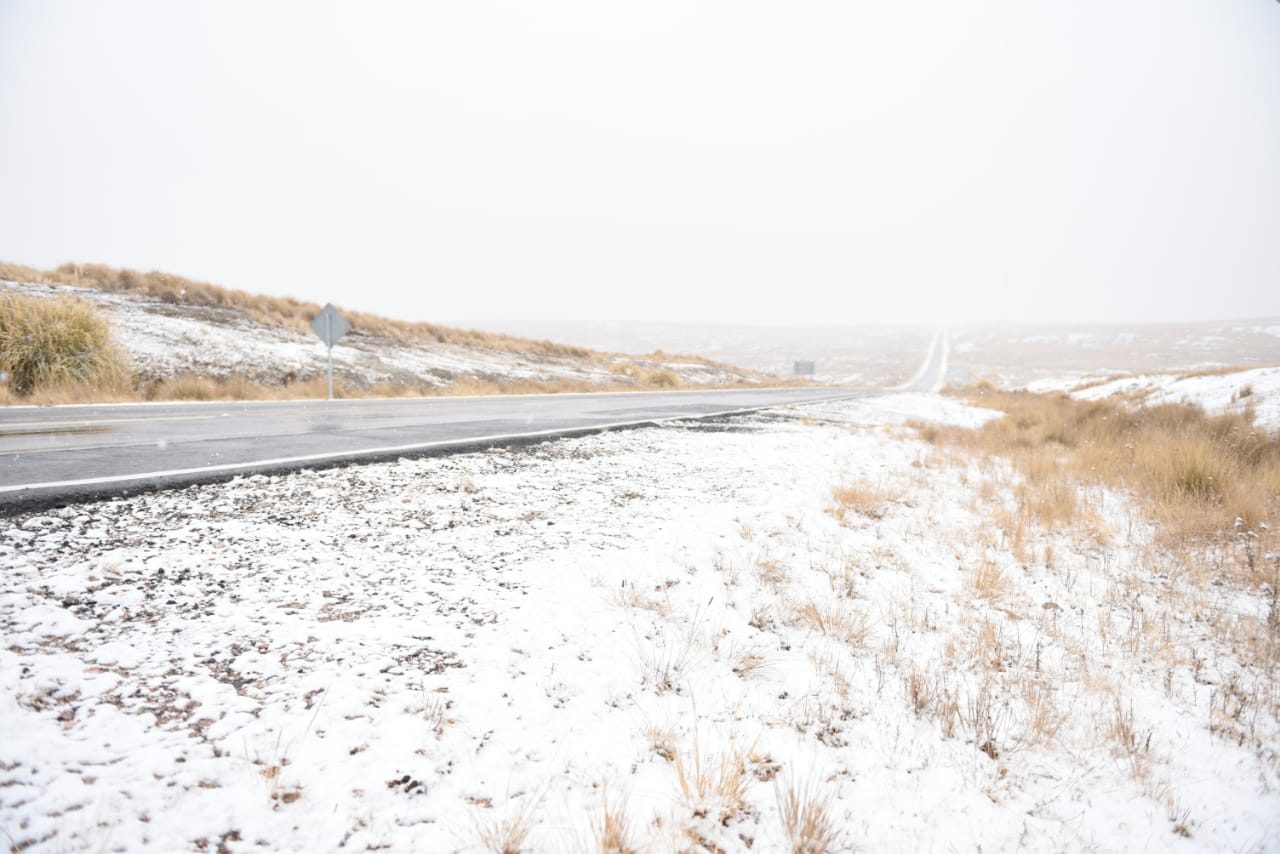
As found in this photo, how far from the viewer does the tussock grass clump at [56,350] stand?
34.2 feet

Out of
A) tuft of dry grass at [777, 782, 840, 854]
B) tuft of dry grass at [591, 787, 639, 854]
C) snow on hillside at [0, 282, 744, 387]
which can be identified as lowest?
tuft of dry grass at [777, 782, 840, 854]

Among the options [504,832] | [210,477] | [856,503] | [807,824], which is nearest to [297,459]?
[210,477]

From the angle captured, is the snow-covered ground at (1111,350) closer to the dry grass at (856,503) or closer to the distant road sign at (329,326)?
the distant road sign at (329,326)

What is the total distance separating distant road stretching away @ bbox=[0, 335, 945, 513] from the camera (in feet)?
14.3

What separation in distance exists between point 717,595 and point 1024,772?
162cm

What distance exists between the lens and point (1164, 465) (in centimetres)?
671

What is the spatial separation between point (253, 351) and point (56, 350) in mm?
4769

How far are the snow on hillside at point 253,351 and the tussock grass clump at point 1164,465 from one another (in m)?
15.7

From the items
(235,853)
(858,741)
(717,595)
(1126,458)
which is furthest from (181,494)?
(1126,458)

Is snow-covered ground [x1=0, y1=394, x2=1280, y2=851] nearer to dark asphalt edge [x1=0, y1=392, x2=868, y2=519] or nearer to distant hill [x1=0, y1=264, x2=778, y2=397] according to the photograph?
dark asphalt edge [x1=0, y1=392, x2=868, y2=519]

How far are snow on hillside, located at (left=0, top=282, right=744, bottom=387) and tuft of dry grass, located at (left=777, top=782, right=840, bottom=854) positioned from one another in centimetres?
1585

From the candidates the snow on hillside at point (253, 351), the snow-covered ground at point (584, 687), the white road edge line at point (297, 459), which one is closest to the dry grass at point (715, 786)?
Answer: the snow-covered ground at point (584, 687)

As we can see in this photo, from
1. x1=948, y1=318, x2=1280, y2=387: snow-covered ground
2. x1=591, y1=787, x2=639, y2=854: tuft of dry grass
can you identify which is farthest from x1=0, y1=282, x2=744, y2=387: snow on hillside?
x1=948, y1=318, x2=1280, y2=387: snow-covered ground

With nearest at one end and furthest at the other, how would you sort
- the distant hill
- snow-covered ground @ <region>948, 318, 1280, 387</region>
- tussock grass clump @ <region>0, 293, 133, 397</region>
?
tussock grass clump @ <region>0, 293, 133, 397</region>
the distant hill
snow-covered ground @ <region>948, 318, 1280, 387</region>
